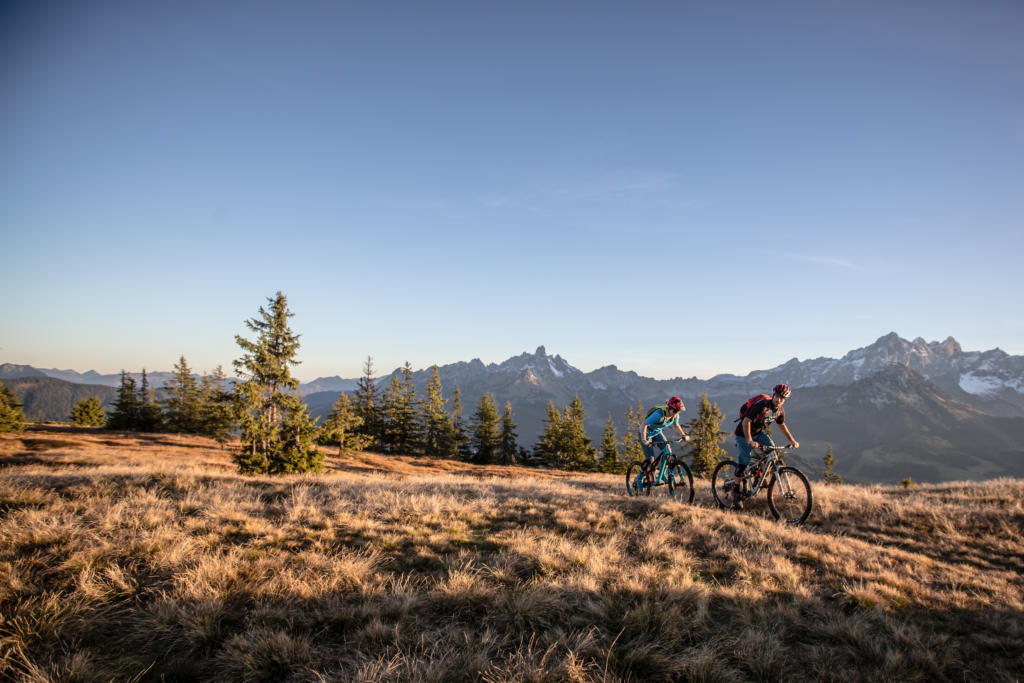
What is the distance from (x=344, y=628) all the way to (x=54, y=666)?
6.79 feet

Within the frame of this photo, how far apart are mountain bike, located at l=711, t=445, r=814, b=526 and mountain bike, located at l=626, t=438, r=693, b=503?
80cm

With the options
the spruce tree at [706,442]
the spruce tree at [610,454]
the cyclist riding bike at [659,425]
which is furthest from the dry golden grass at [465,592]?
the spruce tree at [610,454]

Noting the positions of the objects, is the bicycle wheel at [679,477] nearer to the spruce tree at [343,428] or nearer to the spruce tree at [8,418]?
the spruce tree at [343,428]

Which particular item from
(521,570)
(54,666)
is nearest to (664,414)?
(521,570)

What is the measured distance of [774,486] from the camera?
948 cm

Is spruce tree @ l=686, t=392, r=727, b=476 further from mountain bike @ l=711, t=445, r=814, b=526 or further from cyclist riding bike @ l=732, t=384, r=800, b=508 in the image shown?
cyclist riding bike @ l=732, t=384, r=800, b=508

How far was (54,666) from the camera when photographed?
309cm

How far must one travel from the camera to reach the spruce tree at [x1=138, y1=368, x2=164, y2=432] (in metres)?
57.6

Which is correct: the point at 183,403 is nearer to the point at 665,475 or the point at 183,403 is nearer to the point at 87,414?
the point at 87,414

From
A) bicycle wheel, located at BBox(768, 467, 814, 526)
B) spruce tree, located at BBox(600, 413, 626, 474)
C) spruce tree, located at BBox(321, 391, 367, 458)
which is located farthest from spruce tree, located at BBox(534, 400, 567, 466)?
bicycle wheel, located at BBox(768, 467, 814, 526)

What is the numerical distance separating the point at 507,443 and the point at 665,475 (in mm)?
52426

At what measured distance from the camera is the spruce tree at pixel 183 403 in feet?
186

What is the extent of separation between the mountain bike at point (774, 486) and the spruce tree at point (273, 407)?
17.8 m

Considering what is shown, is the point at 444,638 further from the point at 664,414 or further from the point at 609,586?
the point at 664,414
